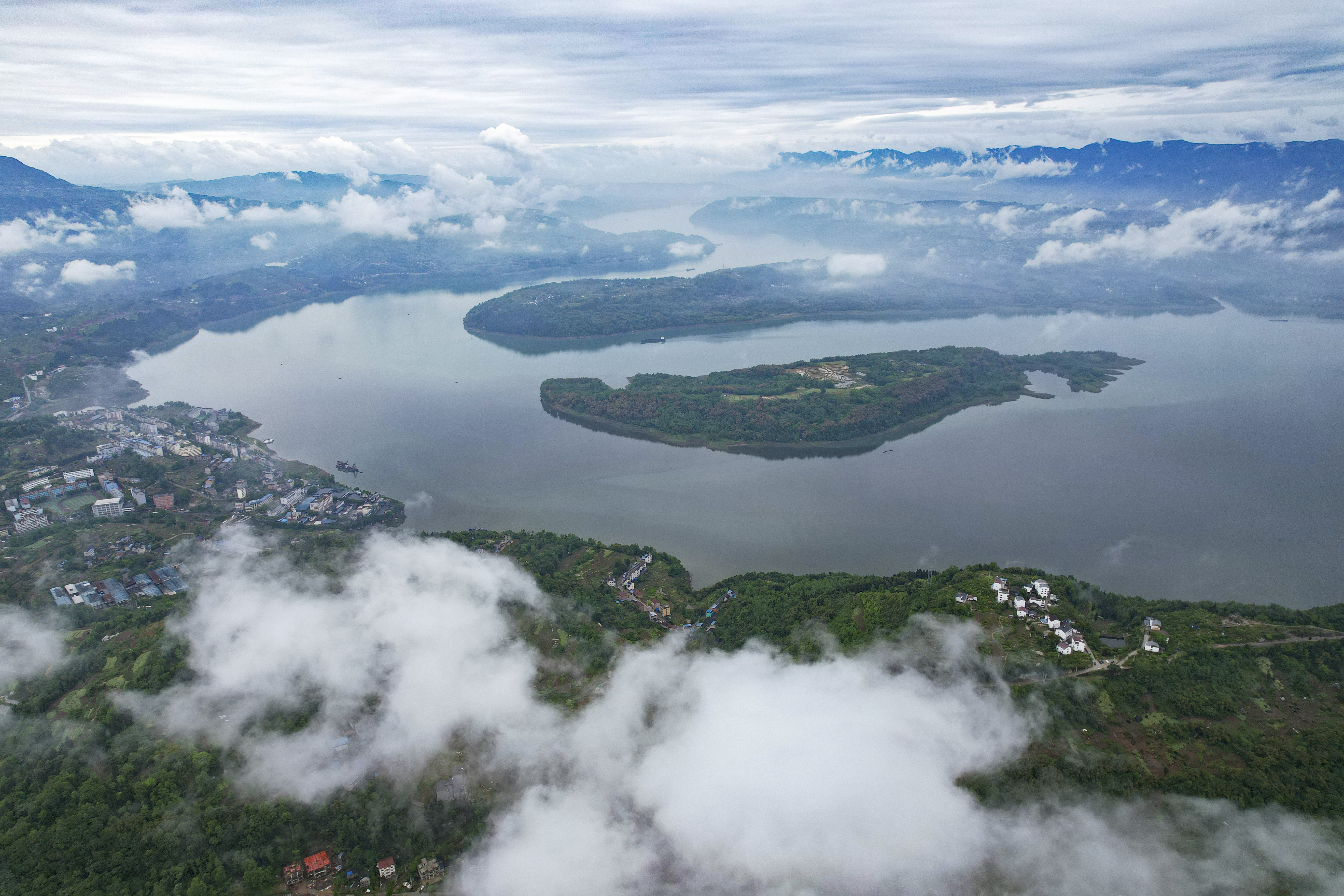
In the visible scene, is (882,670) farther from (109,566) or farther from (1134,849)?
(109,566)

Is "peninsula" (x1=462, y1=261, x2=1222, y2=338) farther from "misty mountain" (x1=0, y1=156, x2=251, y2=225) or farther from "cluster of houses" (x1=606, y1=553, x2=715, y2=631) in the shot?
"misty mountain" (x1=0, y1=156, x2=251, y2=225)

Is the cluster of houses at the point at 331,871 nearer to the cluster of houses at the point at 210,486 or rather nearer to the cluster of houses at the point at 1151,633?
the cluster of houses at the point at 1151,633

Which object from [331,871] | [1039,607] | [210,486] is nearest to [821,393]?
[1039,607]

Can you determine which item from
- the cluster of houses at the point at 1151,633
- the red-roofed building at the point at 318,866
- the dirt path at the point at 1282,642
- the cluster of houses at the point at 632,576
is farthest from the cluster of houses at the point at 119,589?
the dirt path at the point at 1282,642

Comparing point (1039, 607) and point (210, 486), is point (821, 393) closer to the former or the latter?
point (1039, 607)

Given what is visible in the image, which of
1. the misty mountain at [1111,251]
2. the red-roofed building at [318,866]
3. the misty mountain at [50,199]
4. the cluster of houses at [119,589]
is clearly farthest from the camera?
the misty mountain at [50,199]

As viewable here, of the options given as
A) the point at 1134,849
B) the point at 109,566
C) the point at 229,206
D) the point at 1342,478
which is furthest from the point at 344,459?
the point at 229,206
